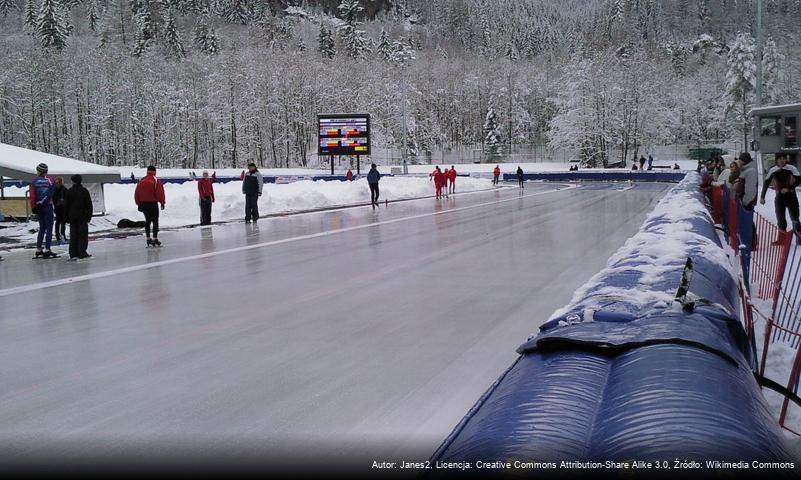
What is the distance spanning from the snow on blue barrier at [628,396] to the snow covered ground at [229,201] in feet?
60.6

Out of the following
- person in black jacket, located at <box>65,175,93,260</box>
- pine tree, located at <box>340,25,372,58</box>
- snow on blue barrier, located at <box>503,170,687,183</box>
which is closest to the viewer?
person in black jacket, located at <box>65,175,93,260</box>

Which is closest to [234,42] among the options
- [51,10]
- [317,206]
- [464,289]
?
[51,10]

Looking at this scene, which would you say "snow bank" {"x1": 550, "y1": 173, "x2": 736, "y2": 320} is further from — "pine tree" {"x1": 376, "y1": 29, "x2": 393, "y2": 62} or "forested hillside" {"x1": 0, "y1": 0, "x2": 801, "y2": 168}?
"pine tree" {"x1": 376, "y1": 29, "x2": 393, "y2": 62}

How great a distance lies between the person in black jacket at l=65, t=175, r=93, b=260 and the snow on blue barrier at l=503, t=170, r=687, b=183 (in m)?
52.7

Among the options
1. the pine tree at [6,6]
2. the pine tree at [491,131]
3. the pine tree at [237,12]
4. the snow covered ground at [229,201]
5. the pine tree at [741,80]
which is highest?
the pine tree at [237,12]

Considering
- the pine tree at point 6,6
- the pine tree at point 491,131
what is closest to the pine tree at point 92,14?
the pine tree at point 6,6

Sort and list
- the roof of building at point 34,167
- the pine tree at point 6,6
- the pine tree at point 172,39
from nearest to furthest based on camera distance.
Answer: the roof of building at point 34,167 < the pine tree at point 172,39 < the pine tree at point 6,6

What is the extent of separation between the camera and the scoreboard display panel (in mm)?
53781

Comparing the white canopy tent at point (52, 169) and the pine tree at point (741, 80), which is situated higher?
the pine tree at point (741, 80)

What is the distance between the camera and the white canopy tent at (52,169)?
2164cm

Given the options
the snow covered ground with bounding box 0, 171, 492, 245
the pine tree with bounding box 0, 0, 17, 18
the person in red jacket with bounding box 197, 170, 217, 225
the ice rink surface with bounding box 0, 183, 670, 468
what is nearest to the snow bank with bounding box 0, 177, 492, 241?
the snow covered ground with bounding box 0, 171, 492, 245

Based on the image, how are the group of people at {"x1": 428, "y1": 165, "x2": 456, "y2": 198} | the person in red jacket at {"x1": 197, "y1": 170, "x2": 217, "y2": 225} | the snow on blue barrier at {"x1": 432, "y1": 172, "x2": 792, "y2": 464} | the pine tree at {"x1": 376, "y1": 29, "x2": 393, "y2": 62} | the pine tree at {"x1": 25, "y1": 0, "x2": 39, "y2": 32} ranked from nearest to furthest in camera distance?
the snow on blue barrier at {"x1": 432, "y1": 172, "x2": 792, "y2": 464}, the person in red jacket at {"x1": 197, "y1": 170, "x2": 217, "y2": 225}, the group of people at {"x1": 428, "y1": 165, "x2": 456, "y2": 198}, the pine tree at {"x1": 25, "y1": 0, "x2": 39, "y2": 32}, the pine tree at {"x1": 376, "y1": 29, "x2": 393, "y2": 62}

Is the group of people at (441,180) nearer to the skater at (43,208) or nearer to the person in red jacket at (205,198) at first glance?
the person in red jacket at (205,198)

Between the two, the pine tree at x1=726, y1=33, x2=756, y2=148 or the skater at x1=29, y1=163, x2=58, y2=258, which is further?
the pine tree at x1=726, y1=33, x2=756, y2=148
